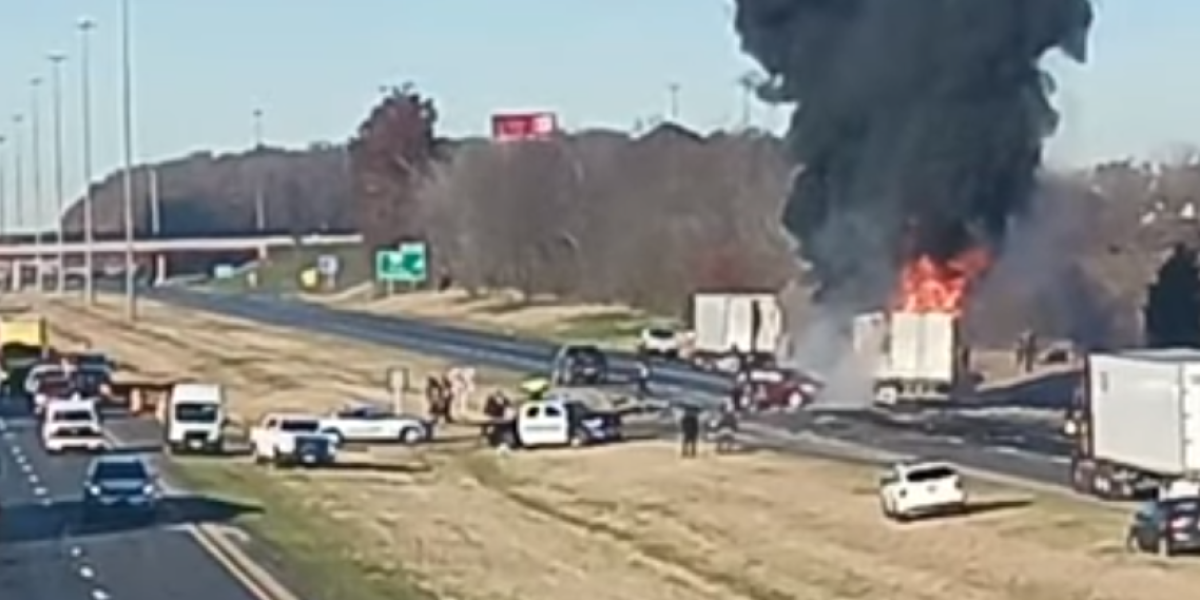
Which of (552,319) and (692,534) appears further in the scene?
(552,319)

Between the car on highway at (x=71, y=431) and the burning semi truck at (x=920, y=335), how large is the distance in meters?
23.3

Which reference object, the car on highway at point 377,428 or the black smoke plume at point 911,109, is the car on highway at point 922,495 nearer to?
the car on highway at point 377,428

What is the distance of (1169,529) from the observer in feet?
184

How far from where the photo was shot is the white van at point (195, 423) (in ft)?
310

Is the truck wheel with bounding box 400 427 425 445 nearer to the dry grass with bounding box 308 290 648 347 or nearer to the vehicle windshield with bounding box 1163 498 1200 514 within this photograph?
the vehicle windshield with bounding box 1163 498 1200 514

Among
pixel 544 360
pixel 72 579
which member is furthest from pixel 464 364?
pixel 72 579

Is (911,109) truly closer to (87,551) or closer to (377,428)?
(377,428)

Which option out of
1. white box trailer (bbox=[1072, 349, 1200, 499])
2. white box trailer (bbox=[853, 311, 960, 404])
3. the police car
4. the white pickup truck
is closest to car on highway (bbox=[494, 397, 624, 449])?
the police car

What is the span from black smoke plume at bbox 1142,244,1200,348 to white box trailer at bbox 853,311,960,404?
7117 mm

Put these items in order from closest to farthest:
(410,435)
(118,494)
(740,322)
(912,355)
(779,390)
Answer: (118,494) → (410,435) → (912,355) → (779,390) → (740,322)

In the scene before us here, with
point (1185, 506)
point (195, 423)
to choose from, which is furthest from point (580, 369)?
point (1185, 506)

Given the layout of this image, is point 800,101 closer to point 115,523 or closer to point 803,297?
point 803,297

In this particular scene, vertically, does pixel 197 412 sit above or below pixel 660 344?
above

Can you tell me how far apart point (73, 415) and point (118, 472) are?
22590mm
